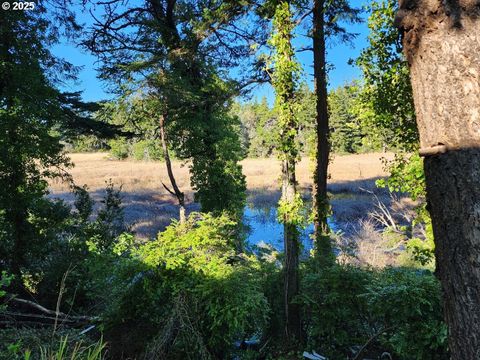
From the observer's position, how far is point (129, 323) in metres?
5.12

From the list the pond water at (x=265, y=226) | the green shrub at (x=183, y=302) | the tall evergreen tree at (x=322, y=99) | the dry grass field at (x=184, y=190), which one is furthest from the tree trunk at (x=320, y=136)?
the pond water at (x=265, y=226)

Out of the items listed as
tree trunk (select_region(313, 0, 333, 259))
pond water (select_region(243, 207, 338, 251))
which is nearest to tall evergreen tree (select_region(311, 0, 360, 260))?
tree trunk (select_region(313, 0, 333, 259))

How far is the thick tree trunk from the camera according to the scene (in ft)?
19.0

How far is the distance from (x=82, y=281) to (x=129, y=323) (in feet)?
15.6

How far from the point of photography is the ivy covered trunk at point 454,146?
173 centimetres

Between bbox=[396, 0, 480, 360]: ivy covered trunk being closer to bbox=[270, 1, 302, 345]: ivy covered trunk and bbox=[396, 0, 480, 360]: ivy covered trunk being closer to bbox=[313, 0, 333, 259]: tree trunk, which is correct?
bbox=[270, 1, 302, 345]: ivy covered trunk

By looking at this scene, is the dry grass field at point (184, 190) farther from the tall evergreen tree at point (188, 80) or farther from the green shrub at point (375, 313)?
the green shrub at point (375, 313)

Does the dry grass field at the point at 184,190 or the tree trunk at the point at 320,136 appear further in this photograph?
the dry grass field at the point at 184,190

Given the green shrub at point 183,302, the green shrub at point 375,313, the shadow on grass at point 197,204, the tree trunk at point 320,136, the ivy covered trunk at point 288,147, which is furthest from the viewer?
the shadow on grass at point 197,204

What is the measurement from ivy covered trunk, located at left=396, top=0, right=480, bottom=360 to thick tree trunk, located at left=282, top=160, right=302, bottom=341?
404 cm

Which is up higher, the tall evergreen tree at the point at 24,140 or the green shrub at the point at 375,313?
the tall evergreen tree at the point at 24,140

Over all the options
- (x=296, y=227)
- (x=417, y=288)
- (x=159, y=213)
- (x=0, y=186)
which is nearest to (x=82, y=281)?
(x=0, y=186)

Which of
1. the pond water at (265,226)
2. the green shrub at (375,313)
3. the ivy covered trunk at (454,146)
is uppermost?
the ivy covered trunk at (454,146)

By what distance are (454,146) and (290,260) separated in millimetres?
4437
